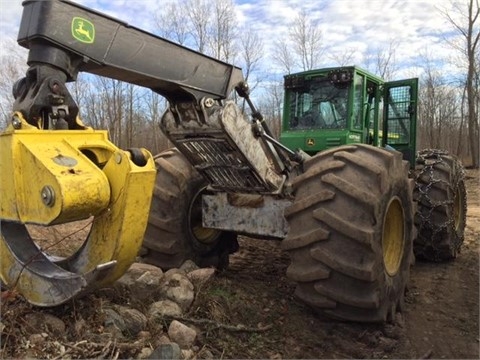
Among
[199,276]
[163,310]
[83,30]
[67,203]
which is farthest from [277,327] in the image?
[83,30]

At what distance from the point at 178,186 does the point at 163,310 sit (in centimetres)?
156

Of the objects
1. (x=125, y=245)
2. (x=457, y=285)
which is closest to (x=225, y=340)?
(x=125, y=245)

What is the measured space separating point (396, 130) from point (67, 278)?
17.7ft

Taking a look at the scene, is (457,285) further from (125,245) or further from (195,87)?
(125,245)

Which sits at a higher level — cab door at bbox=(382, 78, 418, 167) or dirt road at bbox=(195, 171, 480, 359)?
cab door at bbox=(382, 78, 418, 167)

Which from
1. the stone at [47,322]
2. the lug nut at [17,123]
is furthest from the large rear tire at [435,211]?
the lug nut at [17,123]

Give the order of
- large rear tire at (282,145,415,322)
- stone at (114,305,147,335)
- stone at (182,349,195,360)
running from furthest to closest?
large rear tire at (282,145,415,322) < stone at (114,305,147,335) < stone at (182,349,195,360)

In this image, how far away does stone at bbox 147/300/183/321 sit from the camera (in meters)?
3.46

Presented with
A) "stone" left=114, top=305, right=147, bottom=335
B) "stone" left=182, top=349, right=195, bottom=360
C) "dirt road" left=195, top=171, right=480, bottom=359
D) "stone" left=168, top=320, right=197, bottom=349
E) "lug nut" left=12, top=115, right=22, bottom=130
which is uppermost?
"lug nut" left=12, top=115, right=22, bottom=130

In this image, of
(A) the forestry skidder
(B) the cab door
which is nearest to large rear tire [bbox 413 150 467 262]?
(B) the cab door

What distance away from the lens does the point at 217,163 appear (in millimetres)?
4395

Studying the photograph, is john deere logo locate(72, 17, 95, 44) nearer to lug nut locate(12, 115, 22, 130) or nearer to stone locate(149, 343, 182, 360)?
lug nut locate(12, 115, 22, 130)

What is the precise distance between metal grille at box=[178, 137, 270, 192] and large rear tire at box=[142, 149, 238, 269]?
331 millimetres

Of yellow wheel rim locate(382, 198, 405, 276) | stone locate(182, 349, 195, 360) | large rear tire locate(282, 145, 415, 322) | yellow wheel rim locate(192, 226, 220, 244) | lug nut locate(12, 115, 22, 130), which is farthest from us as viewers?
yellow wheel rim locate(192, 226, 220, 244)
